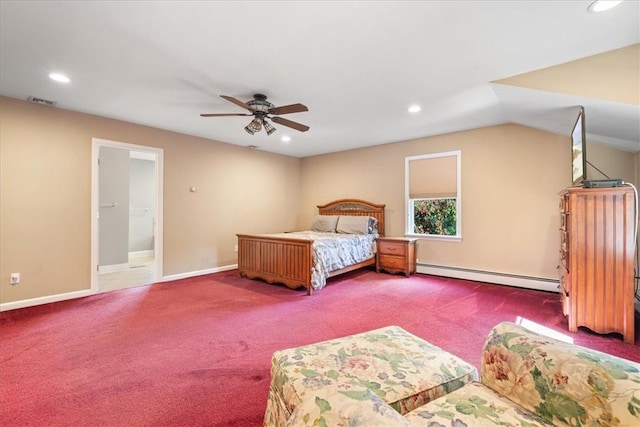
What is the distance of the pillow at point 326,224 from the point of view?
5.70m

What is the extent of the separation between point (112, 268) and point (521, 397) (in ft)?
22.1

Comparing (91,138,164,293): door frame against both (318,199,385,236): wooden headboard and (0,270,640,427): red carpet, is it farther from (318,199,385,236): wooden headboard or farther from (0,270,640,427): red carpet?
(318,199,385,236): wooden headboard

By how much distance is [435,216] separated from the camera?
16.7 feet

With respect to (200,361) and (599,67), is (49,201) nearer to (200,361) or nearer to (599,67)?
(200,361)

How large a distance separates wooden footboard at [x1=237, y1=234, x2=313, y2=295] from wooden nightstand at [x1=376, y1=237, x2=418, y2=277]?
1.82 m

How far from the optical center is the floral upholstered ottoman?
45.4 inches

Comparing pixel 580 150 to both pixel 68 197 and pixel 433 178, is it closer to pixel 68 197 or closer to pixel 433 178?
pixel 433 178

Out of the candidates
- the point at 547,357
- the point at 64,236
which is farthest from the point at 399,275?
the point at 64,236

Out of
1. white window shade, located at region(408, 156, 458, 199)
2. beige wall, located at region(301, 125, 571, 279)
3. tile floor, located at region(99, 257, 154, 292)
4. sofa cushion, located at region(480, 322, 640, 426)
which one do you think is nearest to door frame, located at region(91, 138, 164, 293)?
tile floor, located at region(99, 257, 154, 292)

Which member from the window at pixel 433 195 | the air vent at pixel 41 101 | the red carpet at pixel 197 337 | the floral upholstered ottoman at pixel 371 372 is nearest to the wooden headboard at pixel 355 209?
Result: the window at pixel 433 195

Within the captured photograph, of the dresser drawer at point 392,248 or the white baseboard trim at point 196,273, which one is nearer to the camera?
the white baseboard trim at point 196,273

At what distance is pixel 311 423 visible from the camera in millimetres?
762

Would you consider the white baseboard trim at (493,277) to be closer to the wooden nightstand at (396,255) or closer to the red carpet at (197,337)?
the red carpet at (197,337)

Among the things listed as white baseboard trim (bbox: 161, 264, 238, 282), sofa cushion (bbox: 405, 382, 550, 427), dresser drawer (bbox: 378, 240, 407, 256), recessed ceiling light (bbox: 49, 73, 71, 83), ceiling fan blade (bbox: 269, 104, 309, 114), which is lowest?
white baseboard trim (bbox: 161, 264, 238, 282)
